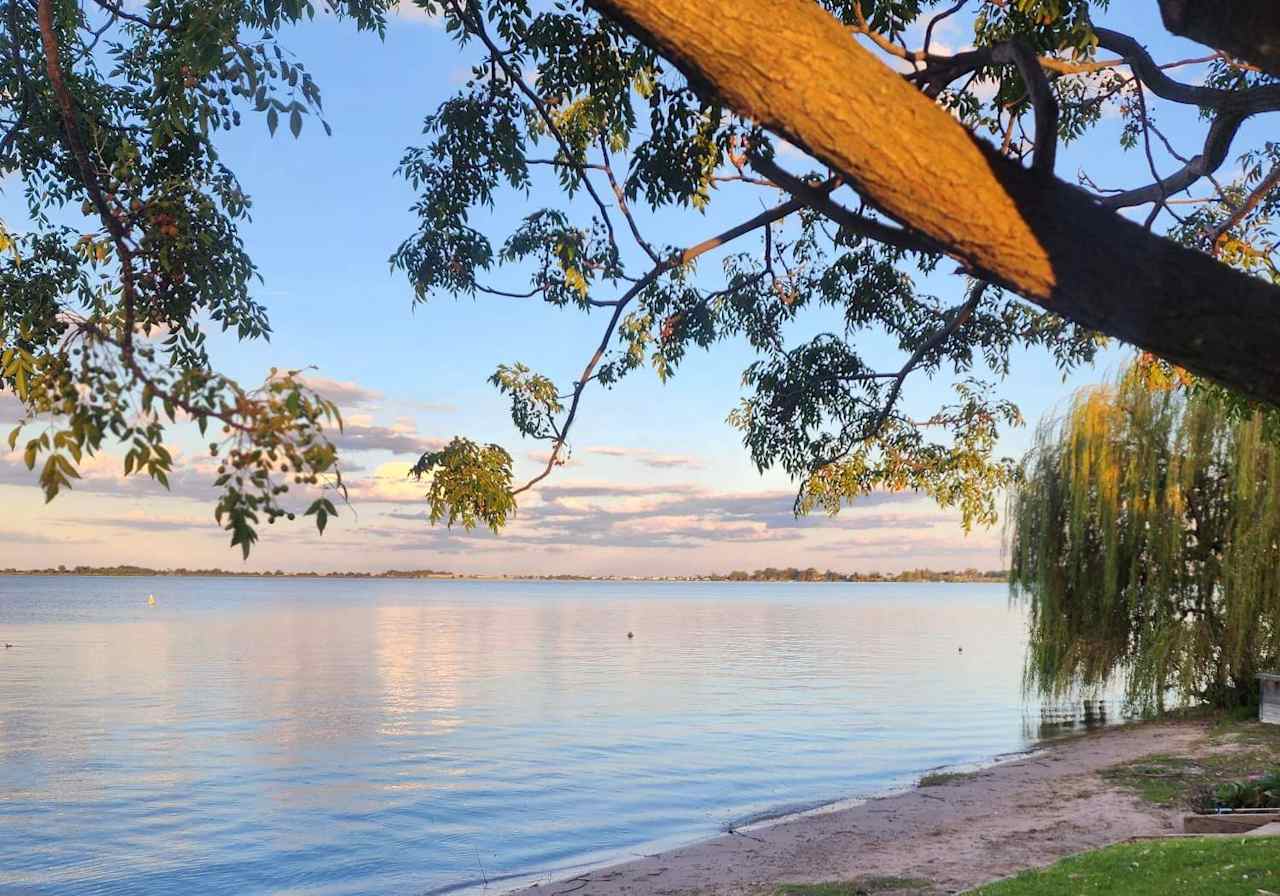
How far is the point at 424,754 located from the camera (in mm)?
24297

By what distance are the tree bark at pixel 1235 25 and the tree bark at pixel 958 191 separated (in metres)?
0.79

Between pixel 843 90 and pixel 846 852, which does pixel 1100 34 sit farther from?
pixel 846 852

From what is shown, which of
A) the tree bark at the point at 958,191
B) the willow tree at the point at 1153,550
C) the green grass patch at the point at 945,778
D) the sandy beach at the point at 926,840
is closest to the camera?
the tree bark at the point at 958,191

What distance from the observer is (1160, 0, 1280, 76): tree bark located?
377 centimetres

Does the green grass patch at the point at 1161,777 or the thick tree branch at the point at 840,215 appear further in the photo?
the green grass patch at the point at 1161,777

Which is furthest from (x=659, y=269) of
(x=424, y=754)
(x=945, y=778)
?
(x=424, y=754)

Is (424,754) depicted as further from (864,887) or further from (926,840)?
(864,887)

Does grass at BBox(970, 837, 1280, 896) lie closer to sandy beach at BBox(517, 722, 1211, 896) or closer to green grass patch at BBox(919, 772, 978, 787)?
sandy beach at BBox(517, 722, 1211, 896)

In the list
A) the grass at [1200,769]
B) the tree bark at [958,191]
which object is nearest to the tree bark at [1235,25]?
the tree bark at [958,191]

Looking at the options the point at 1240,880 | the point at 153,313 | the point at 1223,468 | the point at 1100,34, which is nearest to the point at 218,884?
the point at 153,313

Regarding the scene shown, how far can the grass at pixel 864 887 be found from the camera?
414 inches

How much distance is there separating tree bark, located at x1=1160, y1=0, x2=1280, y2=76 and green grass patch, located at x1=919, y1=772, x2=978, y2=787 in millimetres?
16326

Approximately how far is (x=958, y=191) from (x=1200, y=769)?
49.0 feet

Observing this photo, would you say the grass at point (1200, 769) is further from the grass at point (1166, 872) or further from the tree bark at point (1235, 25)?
the tree bark at point (1235, 25)
